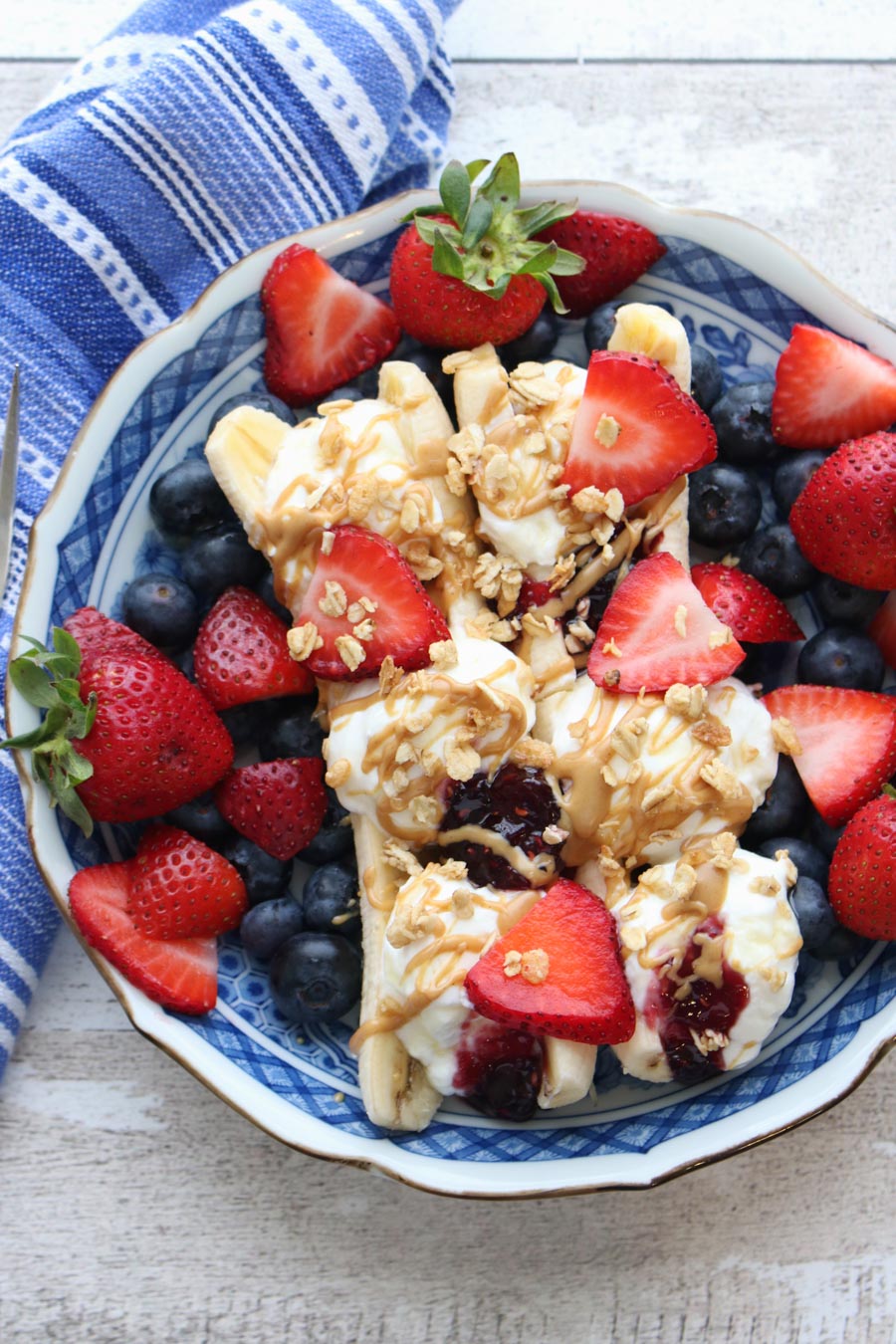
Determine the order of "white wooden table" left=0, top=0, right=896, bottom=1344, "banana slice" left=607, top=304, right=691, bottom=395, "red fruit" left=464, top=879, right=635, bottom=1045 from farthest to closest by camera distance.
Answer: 1. "white wooden table" left=0, top=0, right=896, bottom=1344
2. "banana slice" left=607, top=304, right=691, bottom=395
3. "red fruit" left=464, top=879, right=635, bottom=1045

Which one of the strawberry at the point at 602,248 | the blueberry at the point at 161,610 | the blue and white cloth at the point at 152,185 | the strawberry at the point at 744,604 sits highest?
the blue and white cloth at the point at 152,185

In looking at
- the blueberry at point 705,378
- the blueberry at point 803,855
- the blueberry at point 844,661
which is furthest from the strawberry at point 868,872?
the blueberry at point 705,378

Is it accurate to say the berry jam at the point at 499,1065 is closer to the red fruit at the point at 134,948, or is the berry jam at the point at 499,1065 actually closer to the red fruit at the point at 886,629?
the red fruit at the point at 134,948

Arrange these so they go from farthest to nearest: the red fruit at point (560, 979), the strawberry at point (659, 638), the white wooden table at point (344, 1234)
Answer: the white wooden table at point (344, 1234), the strawberry at point (659, 638), the red fruit at point (560, 979)

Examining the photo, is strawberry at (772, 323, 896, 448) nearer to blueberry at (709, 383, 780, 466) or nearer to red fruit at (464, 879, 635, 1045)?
blueberry at (709, 383, 780, 466)

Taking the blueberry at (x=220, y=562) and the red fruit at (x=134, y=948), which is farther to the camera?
the blueberry at (x=220, y=562)

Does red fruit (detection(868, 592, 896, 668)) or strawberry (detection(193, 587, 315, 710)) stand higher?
strawberry (detection(193, 587, 315, 710))

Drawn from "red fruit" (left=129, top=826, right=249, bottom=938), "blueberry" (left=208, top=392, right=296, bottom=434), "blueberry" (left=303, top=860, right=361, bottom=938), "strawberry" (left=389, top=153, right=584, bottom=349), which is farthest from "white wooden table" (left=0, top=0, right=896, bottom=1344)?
"strawberry" (left=389, top=153, right=584, bottom=349)
